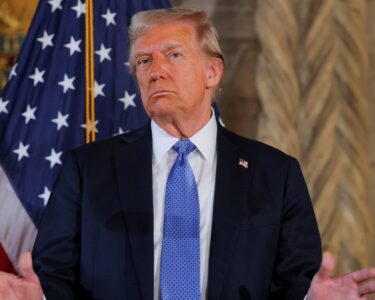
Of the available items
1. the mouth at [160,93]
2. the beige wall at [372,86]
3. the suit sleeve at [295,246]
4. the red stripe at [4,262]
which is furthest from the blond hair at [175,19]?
the beige wall at [372,86]

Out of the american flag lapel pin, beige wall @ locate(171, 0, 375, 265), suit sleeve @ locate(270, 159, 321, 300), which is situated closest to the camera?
suit sleeve @ locate(270, 159, 321, 300)

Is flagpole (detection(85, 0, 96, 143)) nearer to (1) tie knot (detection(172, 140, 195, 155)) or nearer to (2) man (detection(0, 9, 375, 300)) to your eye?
(2) man (detection(0, 9, 375, 300))

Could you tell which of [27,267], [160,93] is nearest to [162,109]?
[160,93]

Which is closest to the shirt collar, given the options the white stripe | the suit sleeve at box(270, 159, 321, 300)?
the suit sleeve at box(270, 159, 321, 300)

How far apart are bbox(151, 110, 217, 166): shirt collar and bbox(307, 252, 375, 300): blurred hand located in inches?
20.3

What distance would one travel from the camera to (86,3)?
9.54 ft

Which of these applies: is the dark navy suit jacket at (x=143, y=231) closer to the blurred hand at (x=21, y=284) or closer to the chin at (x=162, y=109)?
the chin at (x=162, y=109)

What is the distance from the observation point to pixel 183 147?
232 cm

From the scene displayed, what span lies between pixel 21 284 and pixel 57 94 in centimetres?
107

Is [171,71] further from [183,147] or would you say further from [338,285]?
[338,285]

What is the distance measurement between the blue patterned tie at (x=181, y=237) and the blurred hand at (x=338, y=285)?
0.32m

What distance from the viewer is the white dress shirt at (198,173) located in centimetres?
222

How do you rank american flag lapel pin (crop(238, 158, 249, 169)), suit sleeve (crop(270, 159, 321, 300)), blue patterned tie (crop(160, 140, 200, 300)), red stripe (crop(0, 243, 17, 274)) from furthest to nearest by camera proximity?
red stripe (crop(0, 243, 17, 274)) → american flag lapel pin (crop(238, 158, 249, 169)) → suit sleeve (crop(270, 159, 321, 300)) → blue patterned tie (crop(160, 140, 200, 300))

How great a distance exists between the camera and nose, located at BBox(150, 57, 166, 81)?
2.30 meters
